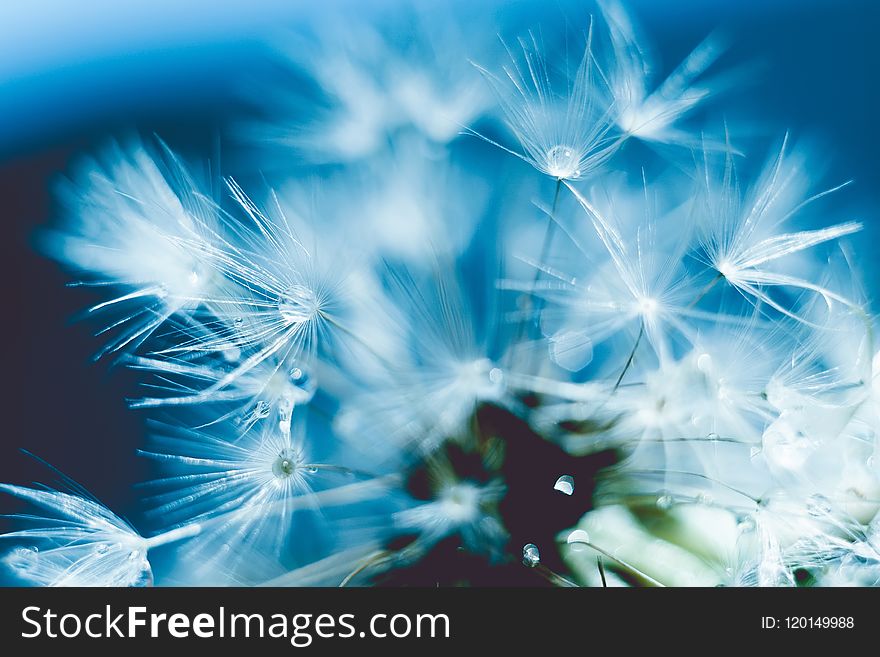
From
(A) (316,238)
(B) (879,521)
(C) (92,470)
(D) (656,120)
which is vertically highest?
(D) (656,120)

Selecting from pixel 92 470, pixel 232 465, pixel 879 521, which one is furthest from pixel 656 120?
pixel 92 470

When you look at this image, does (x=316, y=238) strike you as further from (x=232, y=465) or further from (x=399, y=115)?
(x=232, y=465)

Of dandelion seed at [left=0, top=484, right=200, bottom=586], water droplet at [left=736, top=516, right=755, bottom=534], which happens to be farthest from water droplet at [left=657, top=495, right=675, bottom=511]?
dandelion seed at [left=0, top=484, right=200, bottom=586]

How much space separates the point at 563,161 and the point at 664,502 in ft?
1.54

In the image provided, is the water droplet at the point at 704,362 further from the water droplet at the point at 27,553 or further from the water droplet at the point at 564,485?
the water droplet at the point at 27,553

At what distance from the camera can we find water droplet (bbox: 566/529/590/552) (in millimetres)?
815

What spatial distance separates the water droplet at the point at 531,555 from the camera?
0.81m

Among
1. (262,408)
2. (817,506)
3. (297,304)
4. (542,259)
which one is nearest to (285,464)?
(262,408)

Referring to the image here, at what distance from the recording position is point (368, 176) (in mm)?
920

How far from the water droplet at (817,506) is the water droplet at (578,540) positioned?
29 centimetres

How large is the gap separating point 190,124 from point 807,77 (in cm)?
91

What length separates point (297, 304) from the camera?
84cm

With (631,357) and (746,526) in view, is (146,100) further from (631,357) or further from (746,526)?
(746,526)

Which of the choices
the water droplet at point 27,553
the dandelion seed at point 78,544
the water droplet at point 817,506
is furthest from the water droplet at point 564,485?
the water droplet at point 27,553
